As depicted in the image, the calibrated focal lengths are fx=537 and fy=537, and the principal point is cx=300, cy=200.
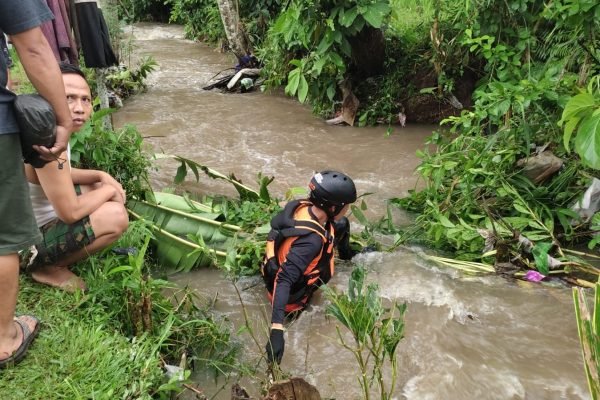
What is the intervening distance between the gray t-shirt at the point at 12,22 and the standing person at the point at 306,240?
156 cm

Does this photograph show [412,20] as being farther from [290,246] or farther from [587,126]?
[290,246]

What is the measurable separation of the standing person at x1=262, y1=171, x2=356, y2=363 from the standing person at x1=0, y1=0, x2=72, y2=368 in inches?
51.0

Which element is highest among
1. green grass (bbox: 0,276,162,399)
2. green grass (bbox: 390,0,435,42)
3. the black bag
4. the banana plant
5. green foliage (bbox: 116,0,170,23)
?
the black bag

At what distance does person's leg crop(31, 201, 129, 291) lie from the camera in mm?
3072

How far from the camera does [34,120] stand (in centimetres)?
215

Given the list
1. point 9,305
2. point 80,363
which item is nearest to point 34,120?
point 9,305

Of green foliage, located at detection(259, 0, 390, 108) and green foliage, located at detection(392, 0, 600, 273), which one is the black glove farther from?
green foliage, located at detection(259, 0, 390, 108)

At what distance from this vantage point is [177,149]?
6938 millimetres

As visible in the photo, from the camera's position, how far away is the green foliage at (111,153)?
12.4 feet

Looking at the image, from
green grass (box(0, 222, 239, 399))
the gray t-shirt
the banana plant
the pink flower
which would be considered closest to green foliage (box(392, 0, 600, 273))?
the pink flower

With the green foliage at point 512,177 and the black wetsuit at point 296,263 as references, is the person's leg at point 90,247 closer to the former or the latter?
the black wetsuit at point 296,263

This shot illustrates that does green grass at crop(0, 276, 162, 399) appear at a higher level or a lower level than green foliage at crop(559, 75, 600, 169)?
lower

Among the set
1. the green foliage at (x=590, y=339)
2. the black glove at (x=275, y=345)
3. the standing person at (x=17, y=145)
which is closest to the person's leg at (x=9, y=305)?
the standing person at (x=17, y=145)

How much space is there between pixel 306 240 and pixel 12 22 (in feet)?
6.09
